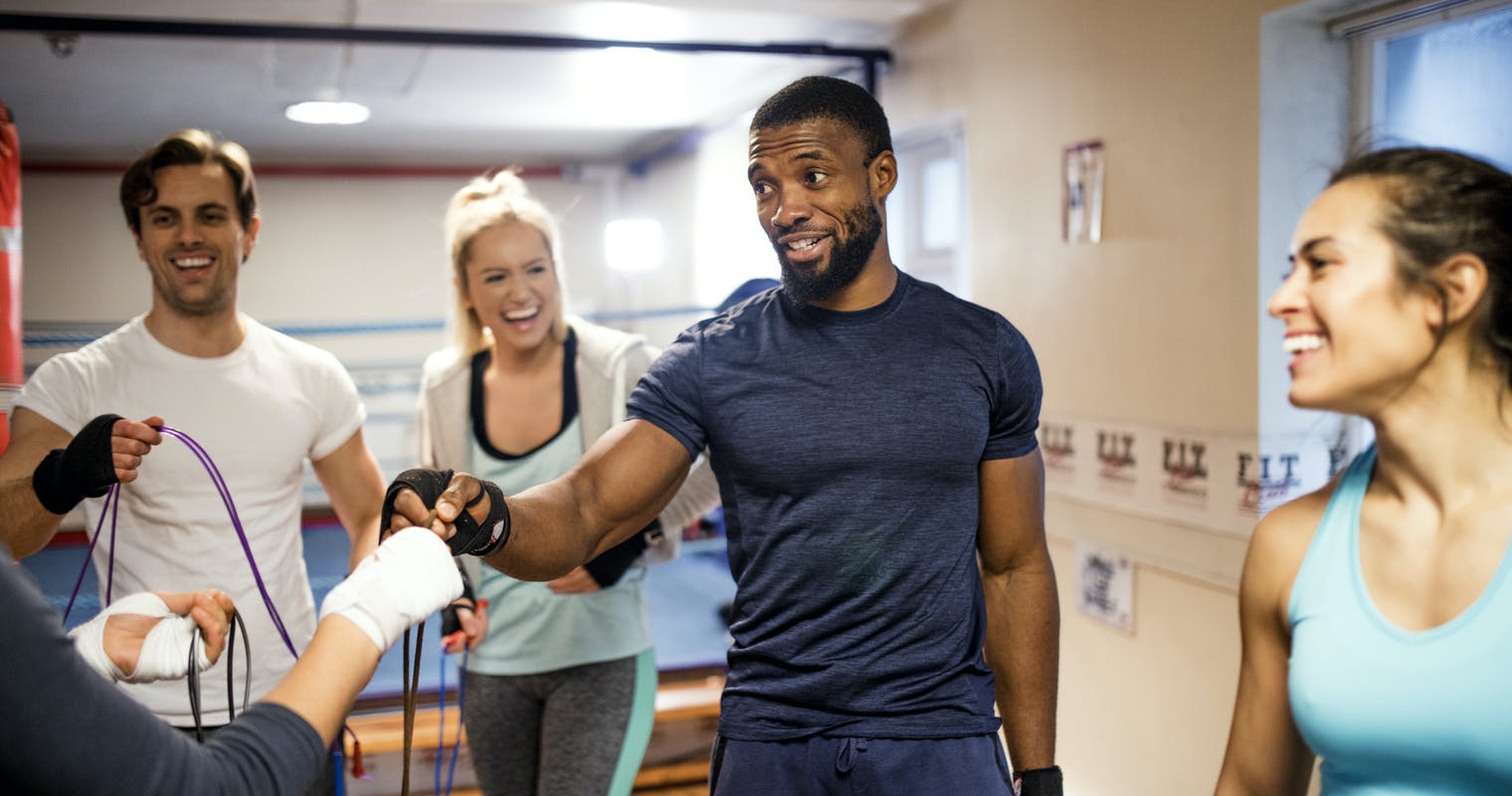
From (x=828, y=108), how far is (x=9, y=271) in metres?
2.38

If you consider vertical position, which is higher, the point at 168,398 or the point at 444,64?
the point at 444,64

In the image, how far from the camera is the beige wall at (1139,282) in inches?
116

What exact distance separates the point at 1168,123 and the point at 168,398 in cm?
239

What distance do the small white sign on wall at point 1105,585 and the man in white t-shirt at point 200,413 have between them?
2047 mm

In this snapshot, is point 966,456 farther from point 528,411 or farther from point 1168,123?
point 1168,123

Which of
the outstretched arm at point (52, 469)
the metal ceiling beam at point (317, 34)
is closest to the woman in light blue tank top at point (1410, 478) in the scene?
the outstretched arm at point (52, 469)

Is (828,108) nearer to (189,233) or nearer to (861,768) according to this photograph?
Result: (861,768)

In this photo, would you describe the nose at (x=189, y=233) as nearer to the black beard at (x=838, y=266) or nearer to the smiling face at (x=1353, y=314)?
the black beard at (x=838, y=266)

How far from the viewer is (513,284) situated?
2.40 m

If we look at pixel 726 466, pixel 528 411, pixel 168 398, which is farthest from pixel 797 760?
pixel 168 398

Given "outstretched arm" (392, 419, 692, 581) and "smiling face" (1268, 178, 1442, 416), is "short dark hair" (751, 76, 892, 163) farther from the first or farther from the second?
"smiling face" (1268, 178, 1442, 416)

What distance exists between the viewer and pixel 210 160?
2174mm

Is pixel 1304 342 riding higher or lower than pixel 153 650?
higher

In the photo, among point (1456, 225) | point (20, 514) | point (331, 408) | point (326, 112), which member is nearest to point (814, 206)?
point (1456, 225)
